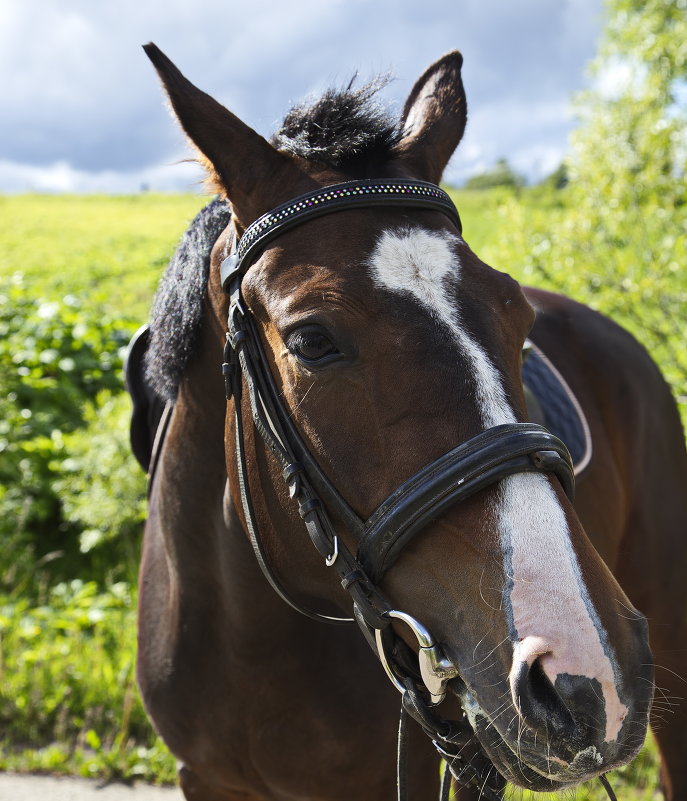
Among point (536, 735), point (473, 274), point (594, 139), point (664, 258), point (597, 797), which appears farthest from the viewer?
point (594, 139)

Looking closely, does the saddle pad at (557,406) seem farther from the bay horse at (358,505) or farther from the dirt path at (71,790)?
the dirt path at (71,790)

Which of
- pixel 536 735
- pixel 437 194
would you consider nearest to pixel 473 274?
pixel 437 194

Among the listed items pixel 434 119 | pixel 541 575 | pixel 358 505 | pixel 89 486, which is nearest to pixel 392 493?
pixel 358 505

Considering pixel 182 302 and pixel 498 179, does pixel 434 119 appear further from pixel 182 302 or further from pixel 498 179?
pixel 498 179

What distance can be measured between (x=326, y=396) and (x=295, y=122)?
3.04 feet

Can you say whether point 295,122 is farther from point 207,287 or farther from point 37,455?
point 37,455

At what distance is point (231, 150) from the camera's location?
6.52 feet

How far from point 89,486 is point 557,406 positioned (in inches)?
163

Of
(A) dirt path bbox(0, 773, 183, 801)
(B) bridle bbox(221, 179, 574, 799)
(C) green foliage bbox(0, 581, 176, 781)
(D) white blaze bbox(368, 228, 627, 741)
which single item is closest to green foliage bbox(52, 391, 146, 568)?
(C) green foliage bbox(0, 581, 176, 781)

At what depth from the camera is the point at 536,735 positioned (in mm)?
1358

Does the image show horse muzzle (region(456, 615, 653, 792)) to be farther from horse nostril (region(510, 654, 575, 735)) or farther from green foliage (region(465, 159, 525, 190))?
green foliage (region(465, 159, 525, 190))

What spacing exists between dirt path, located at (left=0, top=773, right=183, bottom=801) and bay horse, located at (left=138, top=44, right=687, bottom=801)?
1726 millimetres

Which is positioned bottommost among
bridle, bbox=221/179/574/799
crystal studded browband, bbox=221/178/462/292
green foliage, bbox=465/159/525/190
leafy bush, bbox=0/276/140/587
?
bridle, bbox=221/179/574/799

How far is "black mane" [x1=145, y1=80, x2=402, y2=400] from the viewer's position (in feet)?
6.48
